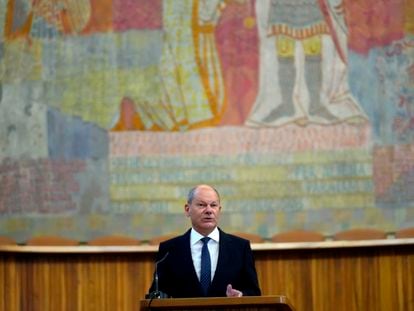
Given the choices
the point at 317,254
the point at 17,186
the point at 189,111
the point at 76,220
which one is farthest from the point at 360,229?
the point at 17,186

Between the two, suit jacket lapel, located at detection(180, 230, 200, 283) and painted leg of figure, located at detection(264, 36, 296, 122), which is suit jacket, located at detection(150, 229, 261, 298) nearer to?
suit jacket lapel, located at detection(180, 230, 200, 283)

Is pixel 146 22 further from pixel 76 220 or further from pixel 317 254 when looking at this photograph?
pixel 317 254

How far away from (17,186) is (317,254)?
3.23 metres

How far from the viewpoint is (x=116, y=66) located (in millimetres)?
10945

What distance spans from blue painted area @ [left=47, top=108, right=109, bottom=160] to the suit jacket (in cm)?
390

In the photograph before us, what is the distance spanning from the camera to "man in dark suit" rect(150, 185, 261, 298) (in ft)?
22.6

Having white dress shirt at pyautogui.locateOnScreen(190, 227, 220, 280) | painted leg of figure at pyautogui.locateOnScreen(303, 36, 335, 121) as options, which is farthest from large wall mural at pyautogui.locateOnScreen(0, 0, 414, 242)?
white dress shirt at pyautogui.locateOnScreen(190, 227, 220, 280)

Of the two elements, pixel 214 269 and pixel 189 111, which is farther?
pixel 189 111

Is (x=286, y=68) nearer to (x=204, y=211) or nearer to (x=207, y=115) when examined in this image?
(x=207, y=115)

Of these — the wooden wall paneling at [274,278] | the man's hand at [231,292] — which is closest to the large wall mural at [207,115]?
the wooden wall paneling at [274,278]

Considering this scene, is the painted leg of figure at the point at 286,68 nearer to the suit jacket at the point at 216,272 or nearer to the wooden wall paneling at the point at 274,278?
the wooden wall paneling at the point at 274,278

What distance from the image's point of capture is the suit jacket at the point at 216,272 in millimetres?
6891

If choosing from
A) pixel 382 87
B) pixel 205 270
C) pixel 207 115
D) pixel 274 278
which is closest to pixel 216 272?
pixel 205 270

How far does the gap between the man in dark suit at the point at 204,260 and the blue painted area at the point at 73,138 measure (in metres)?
3.86
